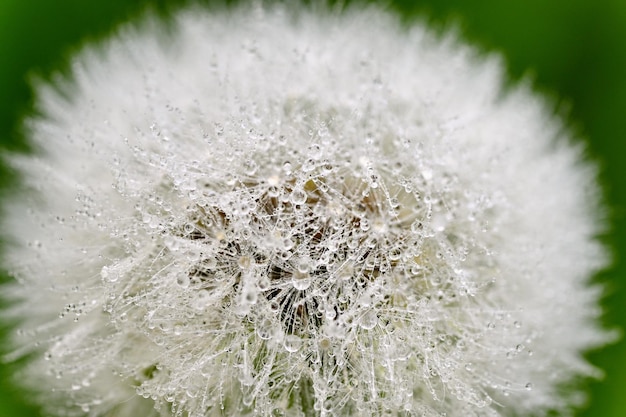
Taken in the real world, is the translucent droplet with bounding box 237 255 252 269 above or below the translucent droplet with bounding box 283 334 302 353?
above

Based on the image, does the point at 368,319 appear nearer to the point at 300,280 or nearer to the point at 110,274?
the point at 300,280

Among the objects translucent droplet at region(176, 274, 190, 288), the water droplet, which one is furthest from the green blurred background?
translucent droplet at region(176, 274, 190, 288)

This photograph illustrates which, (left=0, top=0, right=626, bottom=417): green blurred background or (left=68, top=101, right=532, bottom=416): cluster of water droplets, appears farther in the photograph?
(left=0, top=0, right=626, bottom=417): green blurred background

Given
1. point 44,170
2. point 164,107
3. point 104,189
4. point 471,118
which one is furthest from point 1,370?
point 471,118

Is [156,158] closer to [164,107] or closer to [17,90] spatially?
[164,107]

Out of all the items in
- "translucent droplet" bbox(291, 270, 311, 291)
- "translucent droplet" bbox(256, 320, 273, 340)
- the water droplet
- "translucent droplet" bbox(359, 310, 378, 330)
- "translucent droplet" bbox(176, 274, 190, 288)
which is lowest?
the water droplet

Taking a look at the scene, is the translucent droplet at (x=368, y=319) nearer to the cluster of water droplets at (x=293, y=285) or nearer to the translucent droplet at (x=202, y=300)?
the cluster of water droplets at (x=293, y=285)

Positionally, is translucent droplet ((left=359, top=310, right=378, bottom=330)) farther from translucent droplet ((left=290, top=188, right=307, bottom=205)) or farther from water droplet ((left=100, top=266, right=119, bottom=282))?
water droplet ((left=100, top=266, right=119, bottom=282))

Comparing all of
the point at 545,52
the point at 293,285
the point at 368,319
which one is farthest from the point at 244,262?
the point at 545,52

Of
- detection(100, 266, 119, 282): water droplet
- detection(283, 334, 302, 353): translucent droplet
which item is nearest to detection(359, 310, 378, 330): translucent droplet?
detection(283, 334, 302, 353): translucent droplet
